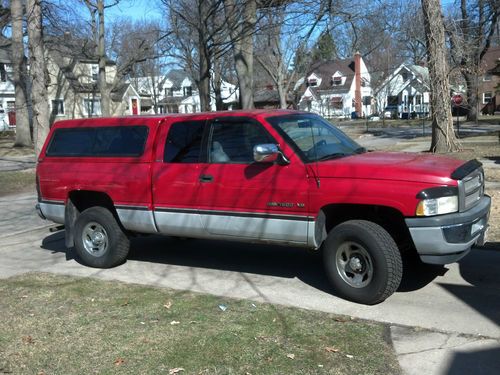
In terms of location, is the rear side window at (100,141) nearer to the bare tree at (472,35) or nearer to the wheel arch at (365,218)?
the wheel arch at (365,218)

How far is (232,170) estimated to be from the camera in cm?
586

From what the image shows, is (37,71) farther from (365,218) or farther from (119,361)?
(119,361)

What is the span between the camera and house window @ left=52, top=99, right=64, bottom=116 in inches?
1962

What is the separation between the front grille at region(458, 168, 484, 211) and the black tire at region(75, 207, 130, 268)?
159 inches

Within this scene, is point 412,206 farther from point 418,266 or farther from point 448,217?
point 418,266

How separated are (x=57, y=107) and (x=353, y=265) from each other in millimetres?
49285

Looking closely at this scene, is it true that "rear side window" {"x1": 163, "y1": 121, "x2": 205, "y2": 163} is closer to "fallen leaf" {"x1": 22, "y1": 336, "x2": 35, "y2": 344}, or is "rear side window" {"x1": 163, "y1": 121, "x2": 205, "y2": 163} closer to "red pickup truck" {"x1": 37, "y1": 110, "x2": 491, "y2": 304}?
"red pickup truck" {"x1": 37, "y1": 110, "x2": 491, "y2": 304}

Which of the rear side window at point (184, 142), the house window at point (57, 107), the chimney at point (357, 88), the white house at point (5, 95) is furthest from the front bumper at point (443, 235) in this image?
the chimney at point (357, 88)

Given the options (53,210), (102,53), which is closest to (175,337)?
(53,210)

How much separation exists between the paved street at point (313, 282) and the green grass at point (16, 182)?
6774 millimetres

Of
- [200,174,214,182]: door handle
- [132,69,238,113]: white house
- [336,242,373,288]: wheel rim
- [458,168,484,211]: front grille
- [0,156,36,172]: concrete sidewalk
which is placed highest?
[132,69,238,113]: white house

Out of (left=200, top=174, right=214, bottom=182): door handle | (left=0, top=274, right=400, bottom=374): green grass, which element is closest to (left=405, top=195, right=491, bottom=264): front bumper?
(left=0, top=274, right=400, bottom=374): green grass

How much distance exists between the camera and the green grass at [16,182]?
607 inches

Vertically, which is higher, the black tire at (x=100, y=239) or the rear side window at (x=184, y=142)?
the rear side window at (x=184, y=142)
